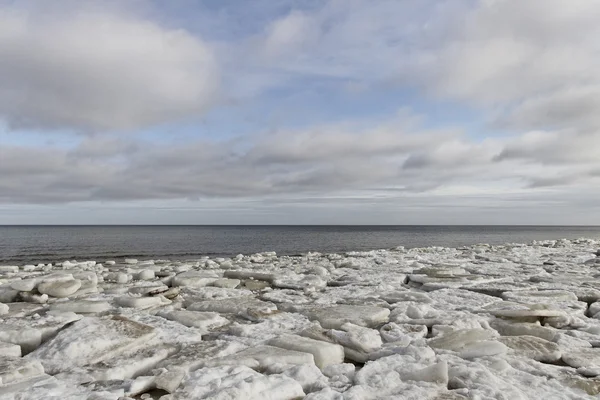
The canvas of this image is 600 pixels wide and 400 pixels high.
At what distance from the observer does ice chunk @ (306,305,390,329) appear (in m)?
3.72

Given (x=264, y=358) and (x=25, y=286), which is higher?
(x=25, y=286)

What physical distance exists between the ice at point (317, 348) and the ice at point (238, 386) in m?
0.44

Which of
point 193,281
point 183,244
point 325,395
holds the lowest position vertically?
point 183,244

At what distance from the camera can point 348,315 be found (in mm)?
3980

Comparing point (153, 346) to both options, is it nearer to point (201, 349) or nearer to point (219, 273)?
point (201, 349)

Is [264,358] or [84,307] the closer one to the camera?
[264,358]

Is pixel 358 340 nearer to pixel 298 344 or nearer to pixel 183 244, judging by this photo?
pixel 298 344

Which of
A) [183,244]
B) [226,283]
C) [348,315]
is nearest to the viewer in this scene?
[348,315]

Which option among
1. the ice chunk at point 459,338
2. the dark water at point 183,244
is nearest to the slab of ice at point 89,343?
the ice chunk at point 459,338

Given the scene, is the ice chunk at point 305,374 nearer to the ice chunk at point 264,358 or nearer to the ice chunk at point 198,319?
the ice chunk at point 264,358

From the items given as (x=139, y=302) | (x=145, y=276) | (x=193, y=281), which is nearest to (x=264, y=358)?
(x=139, y=302)

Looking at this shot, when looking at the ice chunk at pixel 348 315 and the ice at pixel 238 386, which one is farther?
the ice chunk at pixel 348 315

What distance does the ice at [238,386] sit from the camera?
7.12 feet

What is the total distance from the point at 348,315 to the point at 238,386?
1.92 m
